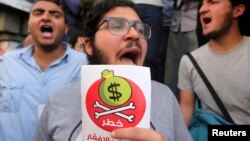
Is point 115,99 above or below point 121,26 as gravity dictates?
below

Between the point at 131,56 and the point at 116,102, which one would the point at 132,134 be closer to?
the point at 116,102

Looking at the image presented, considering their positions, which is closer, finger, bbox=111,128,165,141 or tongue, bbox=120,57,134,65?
finger, bbox=111,128,165,141

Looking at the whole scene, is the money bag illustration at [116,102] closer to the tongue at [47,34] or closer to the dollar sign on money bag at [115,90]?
the dollar sign on money bag at [115,90]


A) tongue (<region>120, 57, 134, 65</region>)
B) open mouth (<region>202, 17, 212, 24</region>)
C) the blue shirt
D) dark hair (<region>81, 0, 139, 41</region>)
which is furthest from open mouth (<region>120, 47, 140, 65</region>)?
open mouth (<region>202, 17, 212, 24</region>)

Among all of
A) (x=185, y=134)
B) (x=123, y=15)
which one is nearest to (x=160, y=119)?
(x=185, y=134)

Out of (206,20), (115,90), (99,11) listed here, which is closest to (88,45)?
(99,11)

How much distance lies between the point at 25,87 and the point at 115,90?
5.08 ft

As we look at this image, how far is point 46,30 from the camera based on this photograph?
3029 mm

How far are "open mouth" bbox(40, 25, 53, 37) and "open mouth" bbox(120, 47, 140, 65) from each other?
53.6 inches

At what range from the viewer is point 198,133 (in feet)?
8.45

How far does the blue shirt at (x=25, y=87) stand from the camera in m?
2.53

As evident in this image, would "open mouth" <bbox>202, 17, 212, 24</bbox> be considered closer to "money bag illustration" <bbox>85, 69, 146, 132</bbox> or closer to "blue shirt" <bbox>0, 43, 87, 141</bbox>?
"blue shirt" <bbox>0, 43, 87, 141</bbox>

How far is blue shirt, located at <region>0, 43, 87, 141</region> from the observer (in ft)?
8.30

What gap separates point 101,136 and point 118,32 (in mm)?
622
